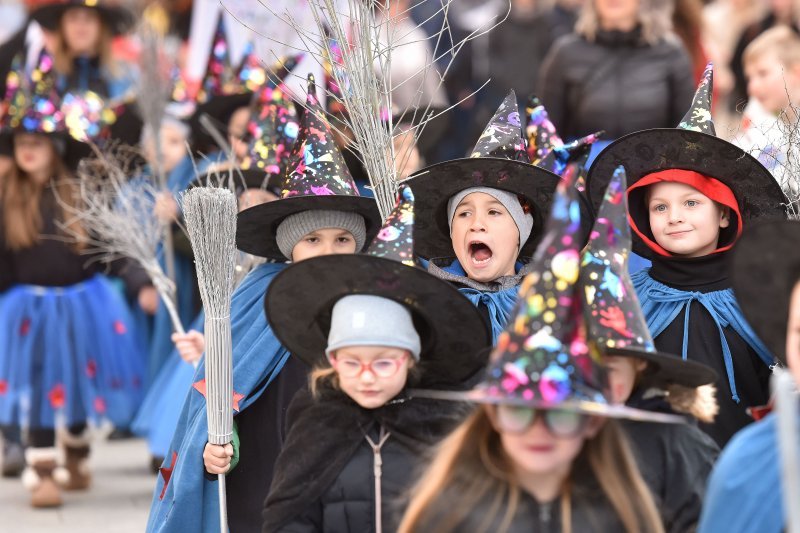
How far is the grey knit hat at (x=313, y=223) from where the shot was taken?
5.77m

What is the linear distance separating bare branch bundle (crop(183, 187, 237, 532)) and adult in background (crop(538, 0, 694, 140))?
4.05 meters

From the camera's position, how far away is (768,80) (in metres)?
8.33

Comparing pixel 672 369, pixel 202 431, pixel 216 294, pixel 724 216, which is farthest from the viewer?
pixel 202 431

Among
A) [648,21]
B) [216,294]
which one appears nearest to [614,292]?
[216,294]

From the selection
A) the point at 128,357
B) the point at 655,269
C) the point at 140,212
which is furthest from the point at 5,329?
the point at 655,269

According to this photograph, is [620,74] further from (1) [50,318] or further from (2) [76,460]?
(2) [76,460]

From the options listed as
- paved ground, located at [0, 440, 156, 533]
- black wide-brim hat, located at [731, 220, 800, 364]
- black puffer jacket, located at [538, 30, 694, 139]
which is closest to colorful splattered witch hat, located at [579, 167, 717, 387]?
black wide-brim hat, located at [731, 220, 800, 364]

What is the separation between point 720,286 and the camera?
532 cm

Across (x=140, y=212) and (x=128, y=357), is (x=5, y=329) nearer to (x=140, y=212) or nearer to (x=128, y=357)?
(x=128, y=357)

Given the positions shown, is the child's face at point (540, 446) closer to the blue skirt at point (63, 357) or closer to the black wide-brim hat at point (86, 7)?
the blue skirt at point (63, 357)

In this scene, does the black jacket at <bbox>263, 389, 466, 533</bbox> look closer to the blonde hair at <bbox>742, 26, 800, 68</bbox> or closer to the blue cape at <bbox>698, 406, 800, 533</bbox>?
the blue cape at <bbox>698, 406, 800, 533</bbox>

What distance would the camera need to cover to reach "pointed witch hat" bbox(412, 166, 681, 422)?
360 centimetres

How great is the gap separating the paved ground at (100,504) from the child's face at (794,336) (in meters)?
4.78

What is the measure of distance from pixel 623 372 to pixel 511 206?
1252 mm
